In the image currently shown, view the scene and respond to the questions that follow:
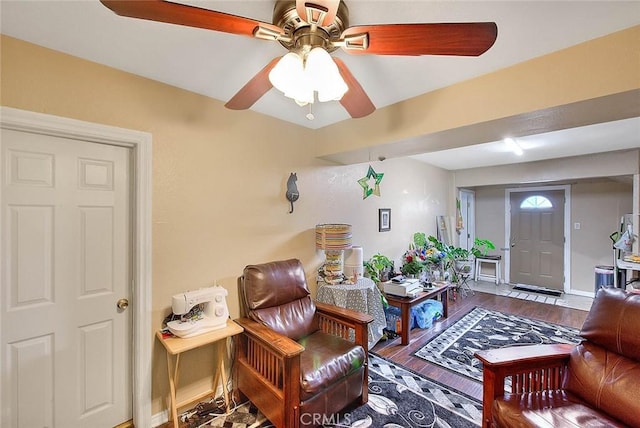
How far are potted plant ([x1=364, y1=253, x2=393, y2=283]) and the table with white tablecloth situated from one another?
0.45 m

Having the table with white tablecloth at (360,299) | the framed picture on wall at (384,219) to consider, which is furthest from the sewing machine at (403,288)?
the framed picture on wall at (384,219)

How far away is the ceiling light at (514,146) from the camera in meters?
3.30

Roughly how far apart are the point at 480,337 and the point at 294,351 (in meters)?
2.66

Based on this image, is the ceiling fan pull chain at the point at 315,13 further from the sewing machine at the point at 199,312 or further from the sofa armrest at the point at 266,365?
the sewing machine at the point at 199,312

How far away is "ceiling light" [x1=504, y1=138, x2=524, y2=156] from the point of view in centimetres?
330

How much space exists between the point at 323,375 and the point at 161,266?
1343 mm

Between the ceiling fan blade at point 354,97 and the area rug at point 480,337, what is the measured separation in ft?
8.07

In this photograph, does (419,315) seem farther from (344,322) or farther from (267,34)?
(267,34)

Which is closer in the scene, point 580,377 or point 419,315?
point 580,377

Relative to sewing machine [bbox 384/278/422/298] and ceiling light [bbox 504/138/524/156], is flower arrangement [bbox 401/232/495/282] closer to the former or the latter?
sewing machine [bbox 384/278/422/298]

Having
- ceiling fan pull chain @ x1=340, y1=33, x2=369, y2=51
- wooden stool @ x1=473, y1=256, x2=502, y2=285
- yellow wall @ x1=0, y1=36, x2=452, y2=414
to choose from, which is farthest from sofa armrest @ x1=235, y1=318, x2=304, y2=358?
wooden stool @ x1=473, y1=256, x2=502, y2=285

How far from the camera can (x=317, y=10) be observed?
35.0 inches

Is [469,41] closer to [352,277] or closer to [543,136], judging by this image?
[352,277]

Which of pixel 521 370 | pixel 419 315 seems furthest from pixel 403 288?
pixel 521 370
